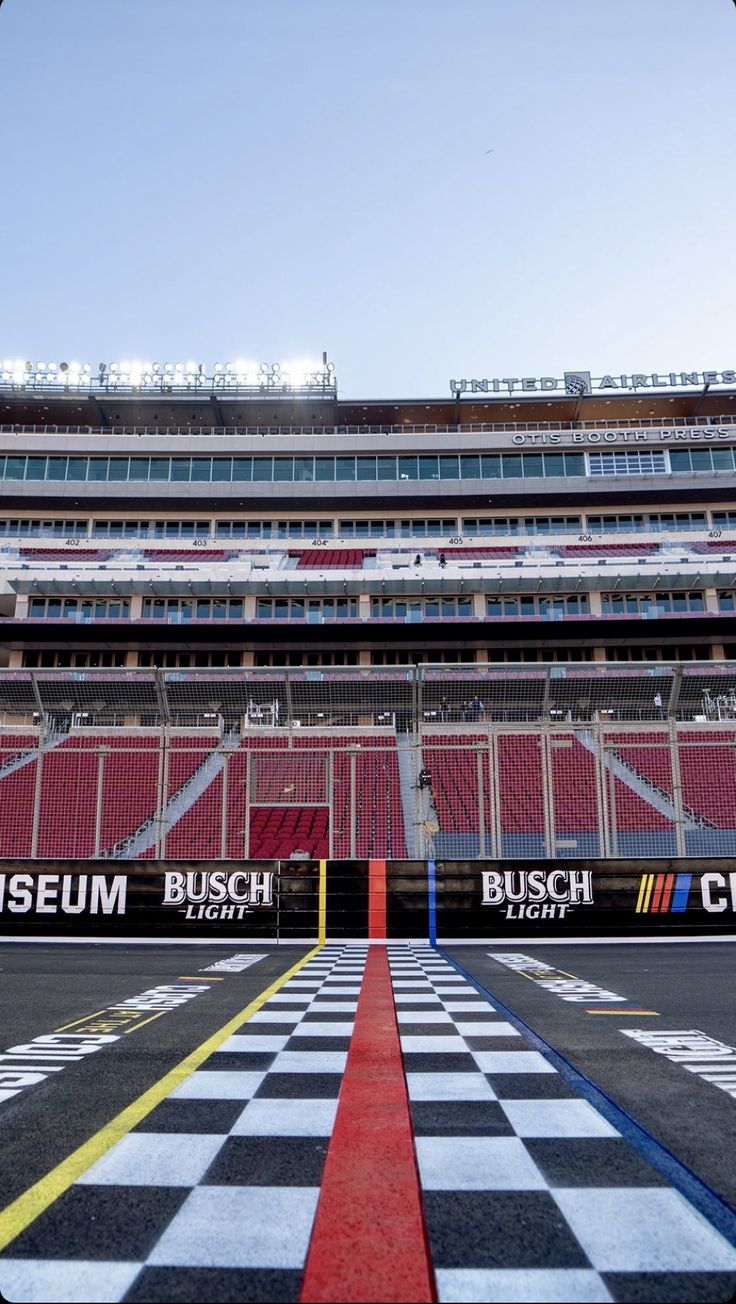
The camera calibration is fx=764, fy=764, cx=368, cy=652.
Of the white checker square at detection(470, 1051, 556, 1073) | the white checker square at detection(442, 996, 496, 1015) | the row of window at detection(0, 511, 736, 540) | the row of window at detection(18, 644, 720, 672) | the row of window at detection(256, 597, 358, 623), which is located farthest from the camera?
the row of window at detection(0, 511, 736, 540)

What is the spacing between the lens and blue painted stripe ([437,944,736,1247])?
1868mm

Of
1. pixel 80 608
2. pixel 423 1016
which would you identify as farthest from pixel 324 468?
pixel 423 1016

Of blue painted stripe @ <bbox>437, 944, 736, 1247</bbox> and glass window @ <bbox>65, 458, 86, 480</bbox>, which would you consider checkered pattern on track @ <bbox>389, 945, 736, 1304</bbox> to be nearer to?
blue painted stripe @ <bbox>437, 944, 736, 1247</bbox>

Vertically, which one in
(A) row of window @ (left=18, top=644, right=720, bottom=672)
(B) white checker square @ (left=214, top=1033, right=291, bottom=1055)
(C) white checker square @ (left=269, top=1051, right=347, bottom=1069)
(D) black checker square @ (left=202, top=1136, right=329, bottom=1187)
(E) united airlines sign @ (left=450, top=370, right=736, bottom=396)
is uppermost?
(E) united airlines sign @ (left=450, top=370, right=736, bottom=396)

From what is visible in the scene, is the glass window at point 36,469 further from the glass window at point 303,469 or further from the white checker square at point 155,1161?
the white checker square at point 155,1161

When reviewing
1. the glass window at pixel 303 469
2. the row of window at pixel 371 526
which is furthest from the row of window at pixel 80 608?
the glass window at pixel 303 469

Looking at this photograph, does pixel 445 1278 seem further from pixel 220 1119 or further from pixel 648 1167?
pixel 220 1119

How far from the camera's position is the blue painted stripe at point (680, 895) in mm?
10719

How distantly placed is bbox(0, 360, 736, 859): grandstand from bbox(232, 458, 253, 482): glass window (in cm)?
12

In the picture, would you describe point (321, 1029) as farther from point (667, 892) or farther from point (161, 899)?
point (667, 892)

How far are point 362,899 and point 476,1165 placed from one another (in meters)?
8.73

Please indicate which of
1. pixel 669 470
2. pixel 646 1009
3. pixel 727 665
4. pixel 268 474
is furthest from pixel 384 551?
pixel 646 1009

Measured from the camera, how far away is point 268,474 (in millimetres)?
41688

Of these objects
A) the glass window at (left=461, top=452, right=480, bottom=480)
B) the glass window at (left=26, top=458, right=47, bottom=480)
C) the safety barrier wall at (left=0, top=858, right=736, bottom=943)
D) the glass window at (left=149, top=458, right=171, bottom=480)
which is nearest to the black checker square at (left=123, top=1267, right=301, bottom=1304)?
the safety barrier wall at (left=0, top=858, right=736, bottom=943)
